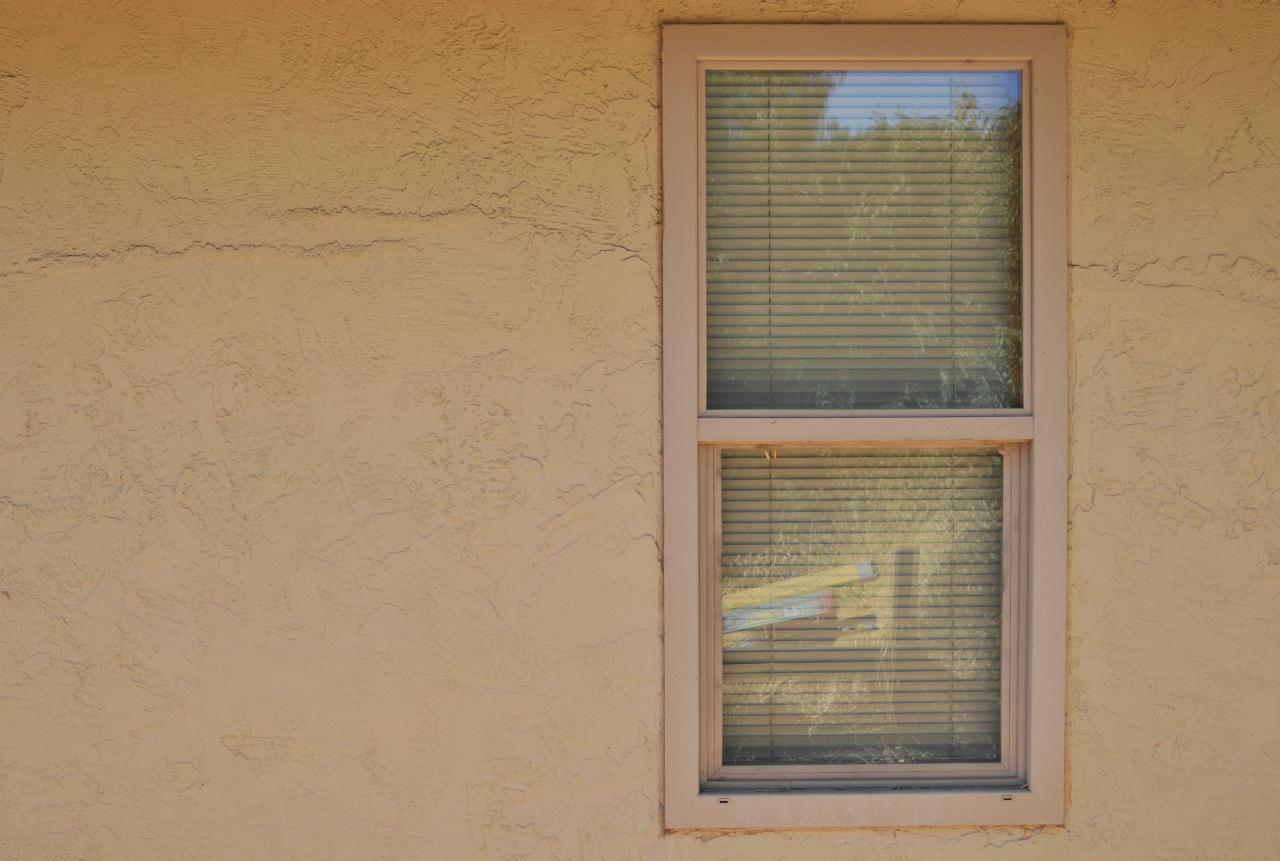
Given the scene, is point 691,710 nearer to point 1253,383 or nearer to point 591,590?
point 591,590

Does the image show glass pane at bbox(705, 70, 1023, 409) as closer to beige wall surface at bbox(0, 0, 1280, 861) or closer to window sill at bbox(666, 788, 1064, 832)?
beige wall surface at bbox(0, 0, 1280, 861)

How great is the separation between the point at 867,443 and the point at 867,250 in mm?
468

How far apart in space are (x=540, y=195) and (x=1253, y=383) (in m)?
1.72

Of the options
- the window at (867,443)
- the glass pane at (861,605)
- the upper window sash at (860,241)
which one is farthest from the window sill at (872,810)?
the upper window sash at (860,241)

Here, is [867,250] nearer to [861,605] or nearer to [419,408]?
[861,605]

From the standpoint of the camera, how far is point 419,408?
2512 mm

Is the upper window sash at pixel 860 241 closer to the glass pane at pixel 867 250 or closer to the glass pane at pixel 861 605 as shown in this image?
the glass pane at pixel 867 250

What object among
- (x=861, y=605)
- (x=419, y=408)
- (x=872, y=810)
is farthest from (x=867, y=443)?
(x=419, y=408)

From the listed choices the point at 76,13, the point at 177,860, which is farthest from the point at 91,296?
the point at 177,860

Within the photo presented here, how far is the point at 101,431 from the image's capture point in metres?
2.52

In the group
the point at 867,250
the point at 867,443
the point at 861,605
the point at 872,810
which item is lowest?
the point at 872,810

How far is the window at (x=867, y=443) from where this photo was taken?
2551 mm

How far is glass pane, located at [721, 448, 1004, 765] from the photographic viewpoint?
261 centimetres

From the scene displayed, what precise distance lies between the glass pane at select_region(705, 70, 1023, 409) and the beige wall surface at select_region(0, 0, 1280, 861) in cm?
18
